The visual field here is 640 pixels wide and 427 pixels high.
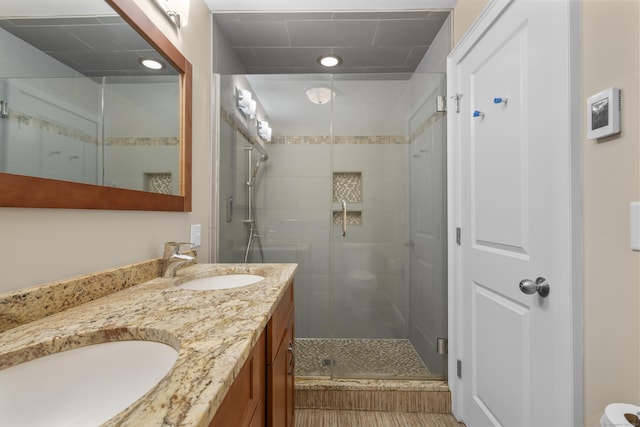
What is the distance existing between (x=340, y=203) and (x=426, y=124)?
0.80m

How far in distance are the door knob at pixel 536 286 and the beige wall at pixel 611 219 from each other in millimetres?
121

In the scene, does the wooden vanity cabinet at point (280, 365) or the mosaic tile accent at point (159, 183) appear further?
the mosaic tile accent at point (159, 183)

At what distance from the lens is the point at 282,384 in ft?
3.43

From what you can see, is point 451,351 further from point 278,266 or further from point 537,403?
point 278,266

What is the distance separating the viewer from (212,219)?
188 centimetres

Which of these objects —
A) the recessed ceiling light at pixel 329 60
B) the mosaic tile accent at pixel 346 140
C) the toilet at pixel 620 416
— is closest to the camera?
the toilet at pixel 620 416

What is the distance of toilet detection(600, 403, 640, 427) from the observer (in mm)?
601

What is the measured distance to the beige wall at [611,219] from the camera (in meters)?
0.71

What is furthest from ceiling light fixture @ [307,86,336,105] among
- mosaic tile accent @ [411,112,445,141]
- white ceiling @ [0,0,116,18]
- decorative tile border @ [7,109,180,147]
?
white ceiling @ [0,0,116,18]

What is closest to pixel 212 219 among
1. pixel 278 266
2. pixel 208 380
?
pixel 278 266

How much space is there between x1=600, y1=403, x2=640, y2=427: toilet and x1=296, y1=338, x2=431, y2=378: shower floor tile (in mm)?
1281

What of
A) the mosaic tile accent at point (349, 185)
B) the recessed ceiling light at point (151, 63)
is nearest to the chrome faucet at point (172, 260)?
the recessed ceiling light at point (151, 63)

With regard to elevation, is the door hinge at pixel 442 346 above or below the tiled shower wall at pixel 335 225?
below

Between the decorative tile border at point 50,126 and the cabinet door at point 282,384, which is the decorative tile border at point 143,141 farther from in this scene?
the cabinet door at point 282,384
